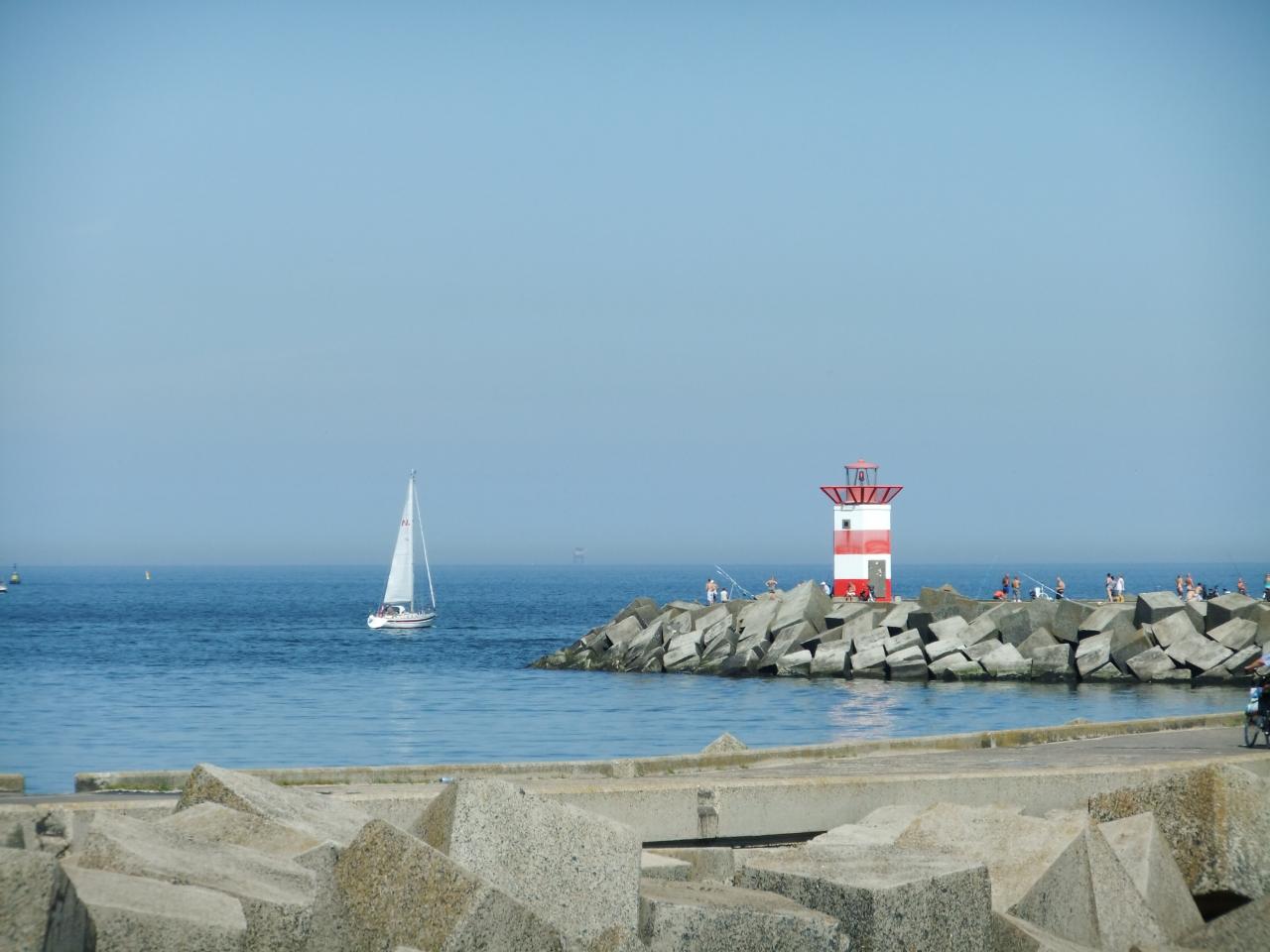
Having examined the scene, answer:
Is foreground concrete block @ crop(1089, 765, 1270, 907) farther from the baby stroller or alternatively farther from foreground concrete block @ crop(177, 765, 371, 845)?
the baby stroller

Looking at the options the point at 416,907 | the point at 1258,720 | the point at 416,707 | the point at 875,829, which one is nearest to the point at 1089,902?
the point at 875,829

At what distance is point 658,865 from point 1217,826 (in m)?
2.69

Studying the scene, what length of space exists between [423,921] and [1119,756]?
6557 mm

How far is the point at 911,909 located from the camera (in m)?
5.69

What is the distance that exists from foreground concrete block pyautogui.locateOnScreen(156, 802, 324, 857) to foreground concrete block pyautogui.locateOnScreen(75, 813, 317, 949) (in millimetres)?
165

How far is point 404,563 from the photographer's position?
239 feet

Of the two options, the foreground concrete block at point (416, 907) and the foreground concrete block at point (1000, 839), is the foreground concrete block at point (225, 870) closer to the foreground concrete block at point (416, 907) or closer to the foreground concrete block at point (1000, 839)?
the foreground concrete block at point (416, 907)

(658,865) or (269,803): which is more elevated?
(269,803)

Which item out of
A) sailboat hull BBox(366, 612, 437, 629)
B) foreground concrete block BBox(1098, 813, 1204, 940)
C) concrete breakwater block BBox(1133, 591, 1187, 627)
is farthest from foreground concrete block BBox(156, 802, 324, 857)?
sailboat hull BBox(366, 612, 437, 629)

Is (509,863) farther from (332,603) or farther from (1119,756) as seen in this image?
(332,603)

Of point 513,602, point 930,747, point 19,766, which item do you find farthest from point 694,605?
point 513,602

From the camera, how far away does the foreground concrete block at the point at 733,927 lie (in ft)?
17.7

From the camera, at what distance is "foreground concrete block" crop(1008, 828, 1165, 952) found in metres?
6.32

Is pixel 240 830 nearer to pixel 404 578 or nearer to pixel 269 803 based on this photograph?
pixel 269 803
